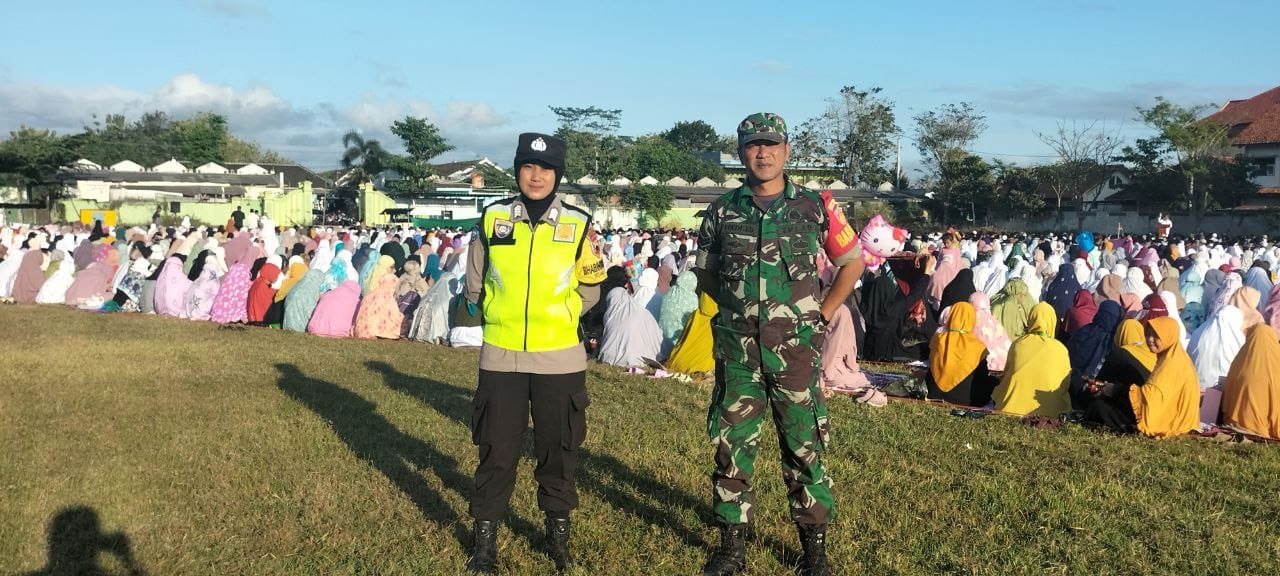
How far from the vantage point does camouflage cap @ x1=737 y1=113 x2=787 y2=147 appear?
366 cm

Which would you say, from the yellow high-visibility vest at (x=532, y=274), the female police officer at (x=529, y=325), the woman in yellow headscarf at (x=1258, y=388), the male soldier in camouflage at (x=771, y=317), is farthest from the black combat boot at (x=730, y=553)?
the woman in yellow headscarf at (x=1258, y=388)

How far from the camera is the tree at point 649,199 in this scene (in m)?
47.3

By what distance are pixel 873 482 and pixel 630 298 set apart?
5.24 meters

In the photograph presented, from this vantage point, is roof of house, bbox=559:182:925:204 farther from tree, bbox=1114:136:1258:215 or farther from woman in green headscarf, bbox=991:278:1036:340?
woman in green headscarf, bbox=991:278:1036:340

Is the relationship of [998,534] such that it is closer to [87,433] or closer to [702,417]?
[702,417]

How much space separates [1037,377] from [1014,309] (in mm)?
2964

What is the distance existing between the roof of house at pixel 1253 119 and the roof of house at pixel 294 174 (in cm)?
4750

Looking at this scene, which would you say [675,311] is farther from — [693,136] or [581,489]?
[693,136]

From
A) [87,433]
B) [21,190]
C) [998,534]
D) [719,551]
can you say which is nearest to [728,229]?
[719,551]

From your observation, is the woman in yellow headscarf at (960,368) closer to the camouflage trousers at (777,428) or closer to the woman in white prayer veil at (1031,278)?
the camouflage trousers at (777,428)

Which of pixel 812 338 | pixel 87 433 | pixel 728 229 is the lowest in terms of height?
pixel 87 433

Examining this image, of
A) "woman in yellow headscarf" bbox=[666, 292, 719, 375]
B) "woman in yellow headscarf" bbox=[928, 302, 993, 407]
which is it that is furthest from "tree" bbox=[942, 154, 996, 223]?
"woman in yellow headscarf" bbox=[928, 302, 993, 407]

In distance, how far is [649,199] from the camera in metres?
47.3

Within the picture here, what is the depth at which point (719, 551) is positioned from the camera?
3.96 metres
